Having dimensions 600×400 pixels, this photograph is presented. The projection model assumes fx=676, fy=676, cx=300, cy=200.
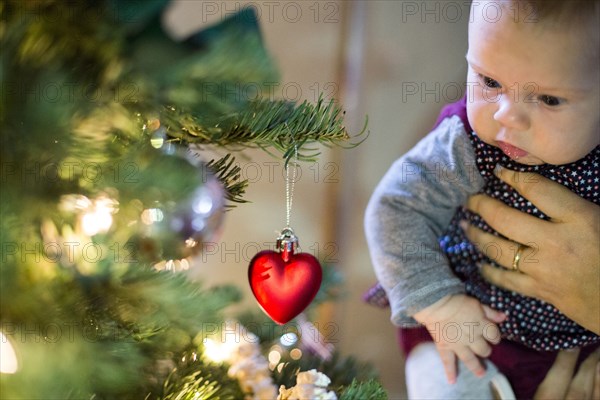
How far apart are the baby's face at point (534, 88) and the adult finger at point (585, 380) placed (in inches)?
13.1

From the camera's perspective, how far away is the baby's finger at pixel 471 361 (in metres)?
0.92

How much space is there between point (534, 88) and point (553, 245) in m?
0.23

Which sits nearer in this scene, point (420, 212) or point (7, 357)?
point (7, 357)

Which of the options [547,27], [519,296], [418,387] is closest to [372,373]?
[418,387]

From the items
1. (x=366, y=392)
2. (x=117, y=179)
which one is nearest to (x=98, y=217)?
(x=117, y=179)

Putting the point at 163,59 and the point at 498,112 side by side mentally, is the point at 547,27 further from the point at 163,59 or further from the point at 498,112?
the point at 163,59

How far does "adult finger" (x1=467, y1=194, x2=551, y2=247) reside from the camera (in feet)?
2.93

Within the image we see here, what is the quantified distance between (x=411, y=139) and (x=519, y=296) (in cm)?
41

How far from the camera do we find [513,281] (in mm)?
908

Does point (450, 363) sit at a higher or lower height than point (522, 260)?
lower

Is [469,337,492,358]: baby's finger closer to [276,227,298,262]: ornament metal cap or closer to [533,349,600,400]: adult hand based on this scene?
[533,349,600,400]: adult hand

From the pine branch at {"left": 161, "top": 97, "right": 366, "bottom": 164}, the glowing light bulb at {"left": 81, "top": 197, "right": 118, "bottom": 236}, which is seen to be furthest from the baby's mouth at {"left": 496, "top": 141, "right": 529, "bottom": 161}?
the glowing light bulb at {"left": 81, "top": 197, "right": 118, "bottom": 236}

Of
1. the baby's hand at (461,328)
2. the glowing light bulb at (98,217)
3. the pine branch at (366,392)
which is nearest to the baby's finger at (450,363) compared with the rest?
the baby's hand at (461,328)

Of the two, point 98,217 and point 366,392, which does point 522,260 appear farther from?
point 98,217
